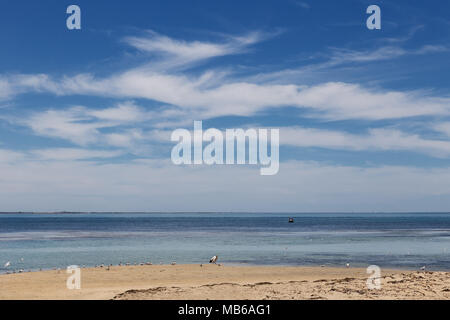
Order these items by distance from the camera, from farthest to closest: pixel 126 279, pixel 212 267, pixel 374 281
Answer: pixel 212 267 < pixel 126 279 < pixel 374 281

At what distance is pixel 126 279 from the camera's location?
1142 inches

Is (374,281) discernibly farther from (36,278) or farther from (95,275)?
(36,278)

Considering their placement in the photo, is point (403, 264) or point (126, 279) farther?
point (403, 264)

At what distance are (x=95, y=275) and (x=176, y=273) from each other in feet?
18.1

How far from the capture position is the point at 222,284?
21.8m

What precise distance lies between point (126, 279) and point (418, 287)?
57.6ft

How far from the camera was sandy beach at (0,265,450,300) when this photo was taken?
60.6ft

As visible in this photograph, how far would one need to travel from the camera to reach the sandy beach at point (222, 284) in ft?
60.6

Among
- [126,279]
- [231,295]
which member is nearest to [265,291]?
[231,295]

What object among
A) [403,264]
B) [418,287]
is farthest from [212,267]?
[418,287]
